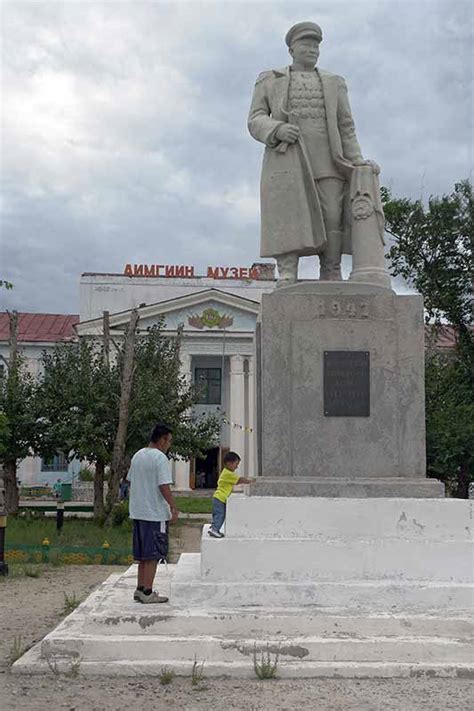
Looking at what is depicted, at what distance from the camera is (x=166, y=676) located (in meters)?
4.62

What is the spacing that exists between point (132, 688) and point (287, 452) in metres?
2.20

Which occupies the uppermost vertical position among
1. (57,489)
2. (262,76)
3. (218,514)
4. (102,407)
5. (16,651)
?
(262,76)

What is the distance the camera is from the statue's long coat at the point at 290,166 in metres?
6.58

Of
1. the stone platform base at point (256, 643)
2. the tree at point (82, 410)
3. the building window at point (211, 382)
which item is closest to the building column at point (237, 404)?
the building window at point (211, 382)

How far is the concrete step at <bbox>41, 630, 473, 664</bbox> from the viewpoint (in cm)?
482

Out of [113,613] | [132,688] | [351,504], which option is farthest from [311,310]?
[132,688]

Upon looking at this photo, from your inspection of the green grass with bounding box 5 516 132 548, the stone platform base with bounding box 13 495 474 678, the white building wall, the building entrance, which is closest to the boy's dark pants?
the stone platform base with bounding box 13 495 474 678

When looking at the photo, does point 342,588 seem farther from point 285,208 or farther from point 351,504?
point 285,208

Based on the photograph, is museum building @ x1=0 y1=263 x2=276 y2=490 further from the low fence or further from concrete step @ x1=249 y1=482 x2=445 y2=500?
concrete step @ x1=249 y1=482 x2=445 y2=500

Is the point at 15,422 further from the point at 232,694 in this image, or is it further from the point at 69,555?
Result: the point at 232,694

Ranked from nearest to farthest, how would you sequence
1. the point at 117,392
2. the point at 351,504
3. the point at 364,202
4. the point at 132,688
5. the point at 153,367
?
the point at 132,688 → the point at 351,504 → the point at 364,202 → the point at 117,392 → the point at 153,367

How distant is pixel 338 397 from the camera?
243 inches

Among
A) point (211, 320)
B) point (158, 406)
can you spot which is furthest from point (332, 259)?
point (211, 320)

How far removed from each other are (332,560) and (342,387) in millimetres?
1393
